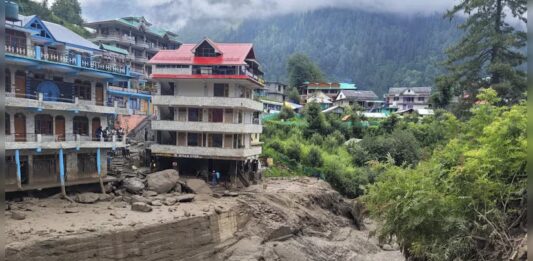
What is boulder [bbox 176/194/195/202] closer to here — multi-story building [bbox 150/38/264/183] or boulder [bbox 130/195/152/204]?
boulder [bbox 130/195/152/204]

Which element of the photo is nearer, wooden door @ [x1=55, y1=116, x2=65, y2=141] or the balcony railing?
the balcony railing

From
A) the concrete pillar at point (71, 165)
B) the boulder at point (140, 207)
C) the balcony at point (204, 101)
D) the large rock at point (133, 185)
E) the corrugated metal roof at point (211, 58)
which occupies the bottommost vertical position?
the boulder at point (140, 207)

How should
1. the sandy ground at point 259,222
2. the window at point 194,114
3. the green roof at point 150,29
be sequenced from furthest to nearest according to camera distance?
1. the green roof at point 150,29
2. the window at point 194,114
3. the sandy ground at point 259,222

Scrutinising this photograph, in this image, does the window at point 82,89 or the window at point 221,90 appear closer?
the window at point 82,89

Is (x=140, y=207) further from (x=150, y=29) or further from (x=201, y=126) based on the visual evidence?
(x=150, y=29)

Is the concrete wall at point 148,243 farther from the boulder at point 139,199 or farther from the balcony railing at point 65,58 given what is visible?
the balcony railing at point 65,58

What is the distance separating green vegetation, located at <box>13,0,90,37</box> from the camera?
193 ft

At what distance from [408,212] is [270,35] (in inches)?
6662

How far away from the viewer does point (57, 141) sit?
2597 cm

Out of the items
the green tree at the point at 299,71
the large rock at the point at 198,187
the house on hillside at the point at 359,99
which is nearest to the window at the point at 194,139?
the large rock at the point at 198,187

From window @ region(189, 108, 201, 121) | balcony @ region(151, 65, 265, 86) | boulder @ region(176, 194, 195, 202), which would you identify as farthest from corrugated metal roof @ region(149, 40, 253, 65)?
boulder @ region(176, 194, 195, 202)

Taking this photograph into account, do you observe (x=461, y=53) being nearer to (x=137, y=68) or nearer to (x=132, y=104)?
(x=132, y=104)

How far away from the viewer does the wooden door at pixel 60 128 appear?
26966mm

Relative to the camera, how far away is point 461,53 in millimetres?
33000
